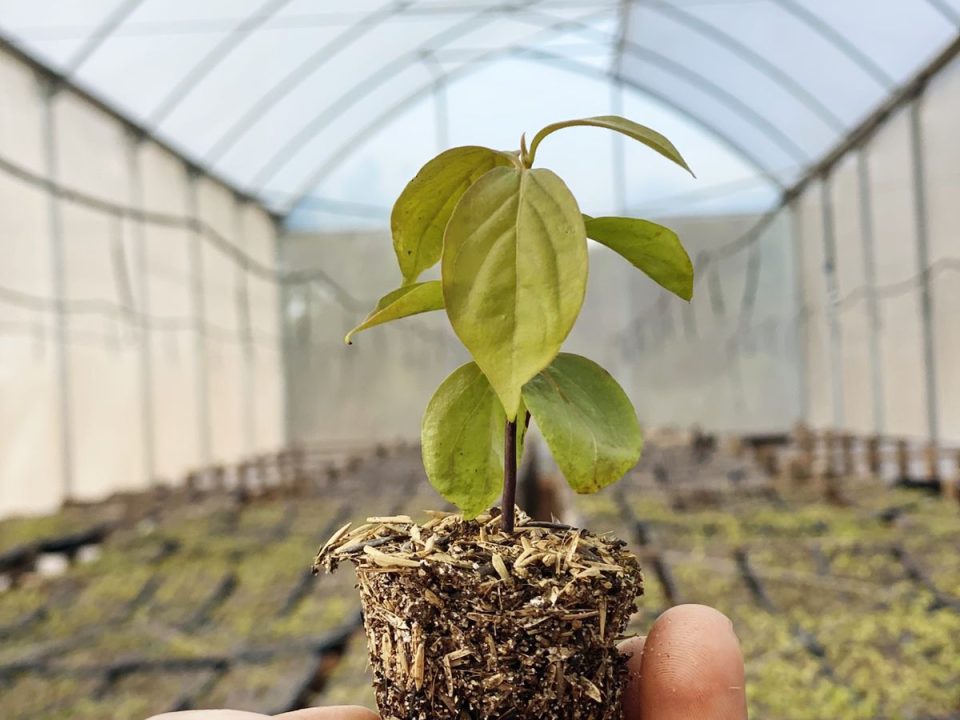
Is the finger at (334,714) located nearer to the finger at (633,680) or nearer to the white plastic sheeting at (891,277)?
the finger at (633,680)

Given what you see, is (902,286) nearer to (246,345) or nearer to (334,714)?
(246,345)

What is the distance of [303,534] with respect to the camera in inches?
164

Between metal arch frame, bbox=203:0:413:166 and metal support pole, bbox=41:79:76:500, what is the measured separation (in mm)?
2895

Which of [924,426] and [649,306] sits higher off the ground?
[649,306]

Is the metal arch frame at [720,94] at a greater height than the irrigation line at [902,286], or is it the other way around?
the metal arch frame at [720,94]

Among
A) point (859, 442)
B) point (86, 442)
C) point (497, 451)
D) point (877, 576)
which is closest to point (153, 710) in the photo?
point (497, 451)

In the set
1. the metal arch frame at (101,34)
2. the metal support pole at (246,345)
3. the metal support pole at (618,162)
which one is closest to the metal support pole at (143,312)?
the metal arch frame at (101,34)

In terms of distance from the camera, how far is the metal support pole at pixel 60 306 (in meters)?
5.98

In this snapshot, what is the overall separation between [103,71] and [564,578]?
7103 millimetres

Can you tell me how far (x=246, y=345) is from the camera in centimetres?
1024

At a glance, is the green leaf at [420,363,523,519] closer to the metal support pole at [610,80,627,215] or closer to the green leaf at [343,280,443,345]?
the green leaf at [343,280,443,345]

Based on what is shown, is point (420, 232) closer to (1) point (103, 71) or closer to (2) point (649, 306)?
(1) point (103, 71)

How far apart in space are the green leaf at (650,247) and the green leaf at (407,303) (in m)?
0.16

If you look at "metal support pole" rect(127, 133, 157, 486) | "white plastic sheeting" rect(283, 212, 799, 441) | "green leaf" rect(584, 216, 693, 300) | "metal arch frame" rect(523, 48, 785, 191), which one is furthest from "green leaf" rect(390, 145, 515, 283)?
"metal arch frame" rect(523, 48, 785, 191)
